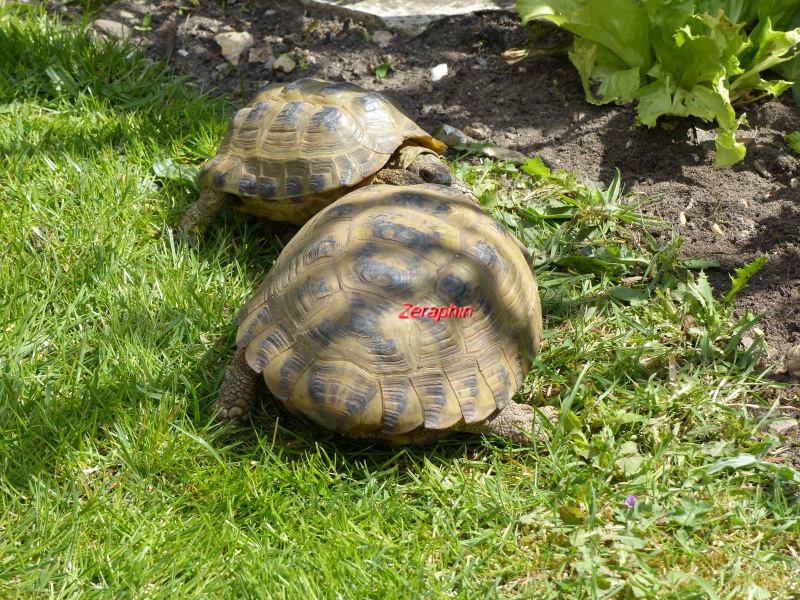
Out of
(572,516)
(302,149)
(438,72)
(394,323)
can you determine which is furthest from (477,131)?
(572,516)

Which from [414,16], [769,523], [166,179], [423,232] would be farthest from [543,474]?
[414,16]

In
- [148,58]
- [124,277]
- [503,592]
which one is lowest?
[503,592]

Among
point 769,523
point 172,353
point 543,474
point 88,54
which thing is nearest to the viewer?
point 769,523

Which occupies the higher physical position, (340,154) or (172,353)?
(340,154)

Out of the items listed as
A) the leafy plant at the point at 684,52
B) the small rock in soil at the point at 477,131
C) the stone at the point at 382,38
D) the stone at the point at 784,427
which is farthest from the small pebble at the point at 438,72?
the stone at the point at 784,427

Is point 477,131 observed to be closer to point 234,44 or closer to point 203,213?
point 203,213

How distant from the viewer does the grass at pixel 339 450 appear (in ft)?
8.44

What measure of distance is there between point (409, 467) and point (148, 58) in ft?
11.6

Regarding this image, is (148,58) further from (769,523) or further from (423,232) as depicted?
(769,523)

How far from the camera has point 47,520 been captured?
8.65 ft

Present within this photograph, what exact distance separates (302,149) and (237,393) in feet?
4.31

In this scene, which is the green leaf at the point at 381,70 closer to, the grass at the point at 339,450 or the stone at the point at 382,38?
the stone at the point at 382,38

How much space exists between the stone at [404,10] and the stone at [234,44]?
0.57 m

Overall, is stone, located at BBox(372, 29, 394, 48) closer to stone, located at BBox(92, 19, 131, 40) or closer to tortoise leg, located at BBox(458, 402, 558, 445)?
stone, located at BBox(92, 19, 131, 40)
